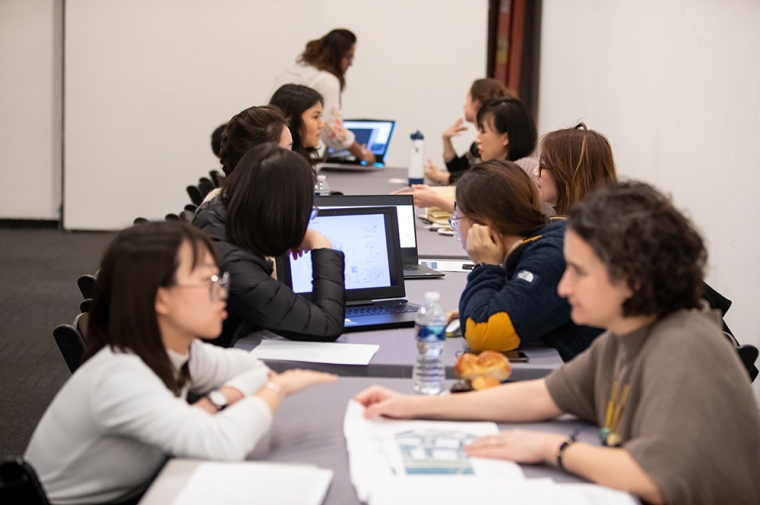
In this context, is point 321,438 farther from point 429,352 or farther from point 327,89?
point 327,89

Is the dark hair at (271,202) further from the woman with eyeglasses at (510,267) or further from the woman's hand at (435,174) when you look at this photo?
the woman's hand at (435,174)

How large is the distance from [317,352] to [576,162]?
1061mm

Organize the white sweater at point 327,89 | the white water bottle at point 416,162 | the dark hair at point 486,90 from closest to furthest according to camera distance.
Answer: the white water bottle at point 416,162 → the dark hair at point 486,90 → the white sweater at point 327,89

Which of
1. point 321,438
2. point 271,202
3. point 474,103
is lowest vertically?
point 321,438

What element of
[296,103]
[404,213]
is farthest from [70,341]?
[296,103]

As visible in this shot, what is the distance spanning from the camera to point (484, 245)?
2150mm

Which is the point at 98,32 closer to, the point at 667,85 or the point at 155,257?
the point at 667,85

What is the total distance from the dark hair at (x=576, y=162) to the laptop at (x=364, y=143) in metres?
3.25

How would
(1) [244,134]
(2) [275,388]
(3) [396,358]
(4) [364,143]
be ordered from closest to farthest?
(2) [275,388]
(3) [396,358]
(1) [244,134]
(4) [364,143]

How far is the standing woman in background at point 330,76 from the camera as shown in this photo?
5293 millimetres

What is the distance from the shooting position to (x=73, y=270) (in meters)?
5.94

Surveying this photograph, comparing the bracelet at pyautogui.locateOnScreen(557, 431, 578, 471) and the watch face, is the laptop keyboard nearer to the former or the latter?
the watch face

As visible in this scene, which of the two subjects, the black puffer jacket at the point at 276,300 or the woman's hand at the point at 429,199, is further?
the woman's hand at the point at 429,199

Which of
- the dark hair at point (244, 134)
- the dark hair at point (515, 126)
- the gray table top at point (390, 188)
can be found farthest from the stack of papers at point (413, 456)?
the dark hair at point (515, 126)
